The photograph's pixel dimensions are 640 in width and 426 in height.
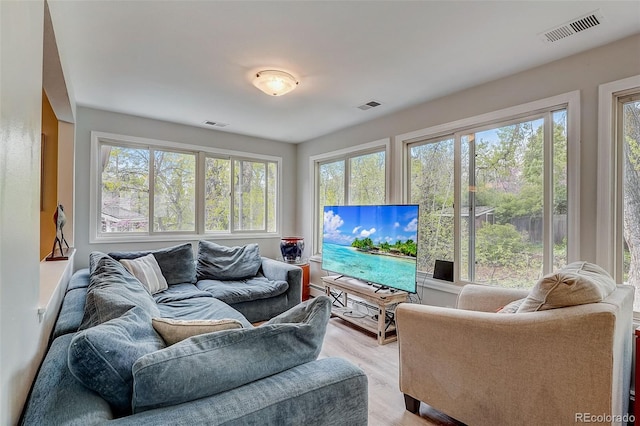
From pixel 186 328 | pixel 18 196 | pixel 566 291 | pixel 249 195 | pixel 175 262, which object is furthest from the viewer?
pixel 249 195

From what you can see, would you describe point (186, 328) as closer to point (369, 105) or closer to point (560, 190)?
point (560, 190)

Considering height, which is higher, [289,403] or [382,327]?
[289,403]

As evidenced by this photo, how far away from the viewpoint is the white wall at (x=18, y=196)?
73 cm

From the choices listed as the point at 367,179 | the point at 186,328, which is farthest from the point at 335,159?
the point at 186,328

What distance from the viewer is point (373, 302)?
3094 mm

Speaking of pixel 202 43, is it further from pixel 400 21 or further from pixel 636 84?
pixel 636 84

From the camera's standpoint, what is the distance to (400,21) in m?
1.96

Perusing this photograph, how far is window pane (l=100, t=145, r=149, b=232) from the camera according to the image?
12.4 ft

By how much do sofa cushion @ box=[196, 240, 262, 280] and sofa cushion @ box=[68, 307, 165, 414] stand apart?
2.75 metres

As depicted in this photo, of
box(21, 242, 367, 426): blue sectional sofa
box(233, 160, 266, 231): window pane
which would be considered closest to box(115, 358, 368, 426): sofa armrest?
box(21, 242, 367, 426): blue sectional sofa

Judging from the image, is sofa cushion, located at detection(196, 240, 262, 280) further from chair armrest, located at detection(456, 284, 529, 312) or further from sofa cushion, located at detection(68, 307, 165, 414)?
sofa cushion, located at detection(68, 307, 165, 414)

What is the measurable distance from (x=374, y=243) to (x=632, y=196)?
6.54ft

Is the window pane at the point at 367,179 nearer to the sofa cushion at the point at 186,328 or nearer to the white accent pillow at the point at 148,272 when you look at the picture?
the white accent pillow at the point at 148,272

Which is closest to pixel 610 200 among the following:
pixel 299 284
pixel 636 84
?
pixel 636 84
